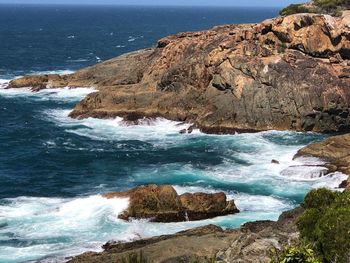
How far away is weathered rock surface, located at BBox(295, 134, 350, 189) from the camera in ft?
187

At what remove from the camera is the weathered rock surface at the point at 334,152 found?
5694 cm

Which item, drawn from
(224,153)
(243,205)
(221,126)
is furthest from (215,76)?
(243,205)

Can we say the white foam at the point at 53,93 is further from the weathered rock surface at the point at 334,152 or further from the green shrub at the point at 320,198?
the green shrub at the point at 320,198

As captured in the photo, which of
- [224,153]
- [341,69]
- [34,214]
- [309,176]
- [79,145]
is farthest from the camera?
[341,69]

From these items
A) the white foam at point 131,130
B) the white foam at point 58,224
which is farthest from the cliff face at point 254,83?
the white foam at point 58,224

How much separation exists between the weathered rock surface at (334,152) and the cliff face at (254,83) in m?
13.8

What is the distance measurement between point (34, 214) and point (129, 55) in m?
71.6

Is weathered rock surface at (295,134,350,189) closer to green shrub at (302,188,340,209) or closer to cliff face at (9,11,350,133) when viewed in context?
cliff face at (9,11,350,133)

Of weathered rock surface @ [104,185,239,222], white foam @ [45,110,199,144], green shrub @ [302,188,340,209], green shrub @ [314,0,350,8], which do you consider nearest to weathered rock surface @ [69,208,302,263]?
green shrub @ [302,188,340,209]

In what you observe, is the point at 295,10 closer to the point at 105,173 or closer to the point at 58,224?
the point at 105,173

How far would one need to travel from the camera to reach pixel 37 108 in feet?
305

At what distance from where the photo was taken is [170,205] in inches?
1801

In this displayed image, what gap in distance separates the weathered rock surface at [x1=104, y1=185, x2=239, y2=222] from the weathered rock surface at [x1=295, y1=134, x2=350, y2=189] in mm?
Result: 16676

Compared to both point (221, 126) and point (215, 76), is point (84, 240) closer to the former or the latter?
point (221, 126)
